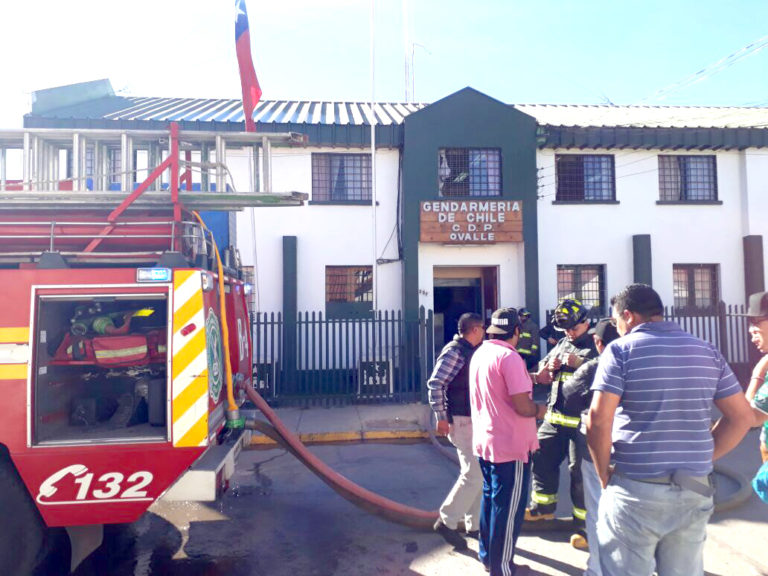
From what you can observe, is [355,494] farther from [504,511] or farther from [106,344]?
[106,344]

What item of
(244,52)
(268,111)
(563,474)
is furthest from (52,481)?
(268,111)

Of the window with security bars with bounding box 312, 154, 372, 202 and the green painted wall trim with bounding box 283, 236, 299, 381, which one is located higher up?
the window with security bars with bounding box 312, 154, 372, 202

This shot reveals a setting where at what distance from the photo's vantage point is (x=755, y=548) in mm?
4336

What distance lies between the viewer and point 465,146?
12086 mm

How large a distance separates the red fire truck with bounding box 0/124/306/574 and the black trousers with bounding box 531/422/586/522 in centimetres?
247

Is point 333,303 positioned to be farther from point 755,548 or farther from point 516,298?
point 755,548

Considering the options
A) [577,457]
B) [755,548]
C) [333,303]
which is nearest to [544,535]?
[577,457]

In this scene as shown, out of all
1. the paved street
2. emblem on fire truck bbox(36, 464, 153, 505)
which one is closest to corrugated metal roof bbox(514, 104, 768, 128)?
the paved street

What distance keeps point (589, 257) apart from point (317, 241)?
19.7 feet

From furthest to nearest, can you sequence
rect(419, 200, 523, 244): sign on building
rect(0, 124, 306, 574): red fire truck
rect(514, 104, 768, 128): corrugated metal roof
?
rect(514, 104, 768, 128): corrugated metal roof → rect(419, 200, 523, 244): sign on building → rect(0, 124, 306, 574): red fire truck

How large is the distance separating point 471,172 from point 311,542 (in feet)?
30.5

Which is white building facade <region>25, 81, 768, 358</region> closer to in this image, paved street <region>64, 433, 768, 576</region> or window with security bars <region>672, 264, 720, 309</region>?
window with security bars <region>672, 264, 720, 309</region>

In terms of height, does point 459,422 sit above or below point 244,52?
below

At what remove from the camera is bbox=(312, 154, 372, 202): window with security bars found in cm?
1200
